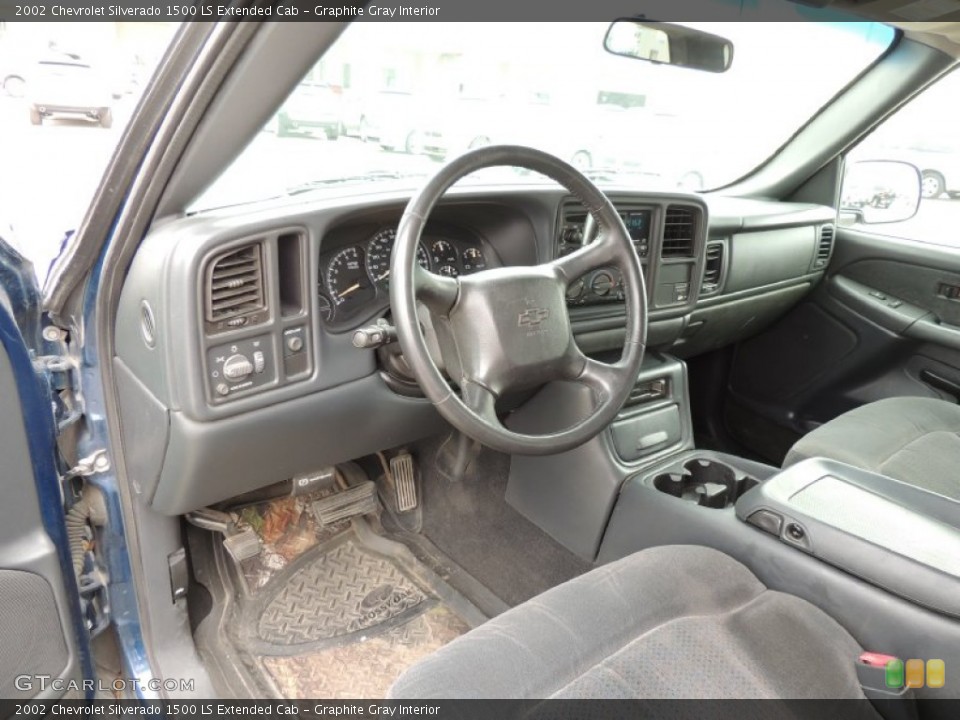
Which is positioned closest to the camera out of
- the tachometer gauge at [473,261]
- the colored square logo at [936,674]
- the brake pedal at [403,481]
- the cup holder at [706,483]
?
the colored square logo at [936,674]

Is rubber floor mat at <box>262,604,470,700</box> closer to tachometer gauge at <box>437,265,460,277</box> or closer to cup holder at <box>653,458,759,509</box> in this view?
cup holder at <box>653,458,759,509</box>

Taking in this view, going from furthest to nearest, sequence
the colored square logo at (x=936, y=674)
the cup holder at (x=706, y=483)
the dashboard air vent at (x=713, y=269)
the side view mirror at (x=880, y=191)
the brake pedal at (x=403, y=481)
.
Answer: the side view mirror at (x=880, y=191)
the dashboard air vent at (x=713, y=269)
the brake pedal at (x=403, y=481)
the cup holder at (x=706, y=483)
the colored square logo at (x=936, y=674)

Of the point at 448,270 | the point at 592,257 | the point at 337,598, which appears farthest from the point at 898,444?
the point at 337,598

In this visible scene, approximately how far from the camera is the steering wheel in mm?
1172

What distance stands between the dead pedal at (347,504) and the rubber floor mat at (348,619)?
0.31ft

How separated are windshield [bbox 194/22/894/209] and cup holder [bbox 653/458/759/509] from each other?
808 millimetres

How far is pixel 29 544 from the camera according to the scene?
4.48ft

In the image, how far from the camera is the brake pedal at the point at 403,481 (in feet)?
7.13

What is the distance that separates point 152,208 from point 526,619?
97cm

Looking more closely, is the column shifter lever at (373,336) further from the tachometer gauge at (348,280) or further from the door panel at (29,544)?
the door panel at (29,544)

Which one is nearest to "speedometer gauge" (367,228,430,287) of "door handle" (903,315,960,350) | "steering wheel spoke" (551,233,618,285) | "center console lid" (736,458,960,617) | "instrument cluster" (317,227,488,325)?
"instrument cluster" (317,227,488,325)

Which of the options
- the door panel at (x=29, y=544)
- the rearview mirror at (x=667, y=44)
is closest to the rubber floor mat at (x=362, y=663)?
the door panel at (x=29, y=544)

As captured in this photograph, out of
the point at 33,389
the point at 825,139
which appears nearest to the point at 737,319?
the point at 825,139

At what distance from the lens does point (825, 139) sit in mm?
2773
